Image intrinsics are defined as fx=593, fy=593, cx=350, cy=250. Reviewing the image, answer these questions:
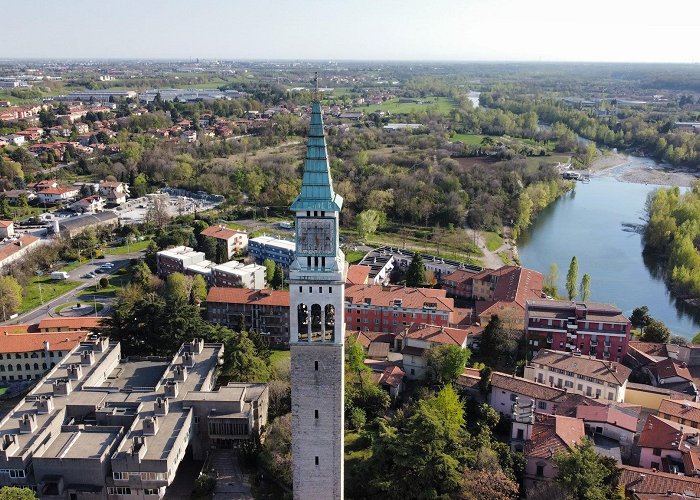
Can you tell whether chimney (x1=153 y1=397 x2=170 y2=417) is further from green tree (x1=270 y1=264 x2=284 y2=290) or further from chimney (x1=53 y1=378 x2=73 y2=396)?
green tree (x1=270 y1=264 x2=284 y2=290)

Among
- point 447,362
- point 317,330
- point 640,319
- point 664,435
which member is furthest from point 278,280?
point 664,435

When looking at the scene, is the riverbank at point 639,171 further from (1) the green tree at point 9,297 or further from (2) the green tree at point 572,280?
(1) the green tree at point 9,297

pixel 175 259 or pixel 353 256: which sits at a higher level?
pixel 175 259

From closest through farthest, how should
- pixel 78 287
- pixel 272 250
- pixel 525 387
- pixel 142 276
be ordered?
pixel 525 387, pixel 142 276, pixel 78 287, pixel 272 250

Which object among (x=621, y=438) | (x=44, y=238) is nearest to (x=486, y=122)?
(x=44, y=238)

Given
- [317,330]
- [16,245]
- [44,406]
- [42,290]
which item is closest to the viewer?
[317,330]

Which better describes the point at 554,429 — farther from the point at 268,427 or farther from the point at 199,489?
the point at 199,489

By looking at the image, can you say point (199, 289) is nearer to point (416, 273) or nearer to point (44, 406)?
point (416, 273)
